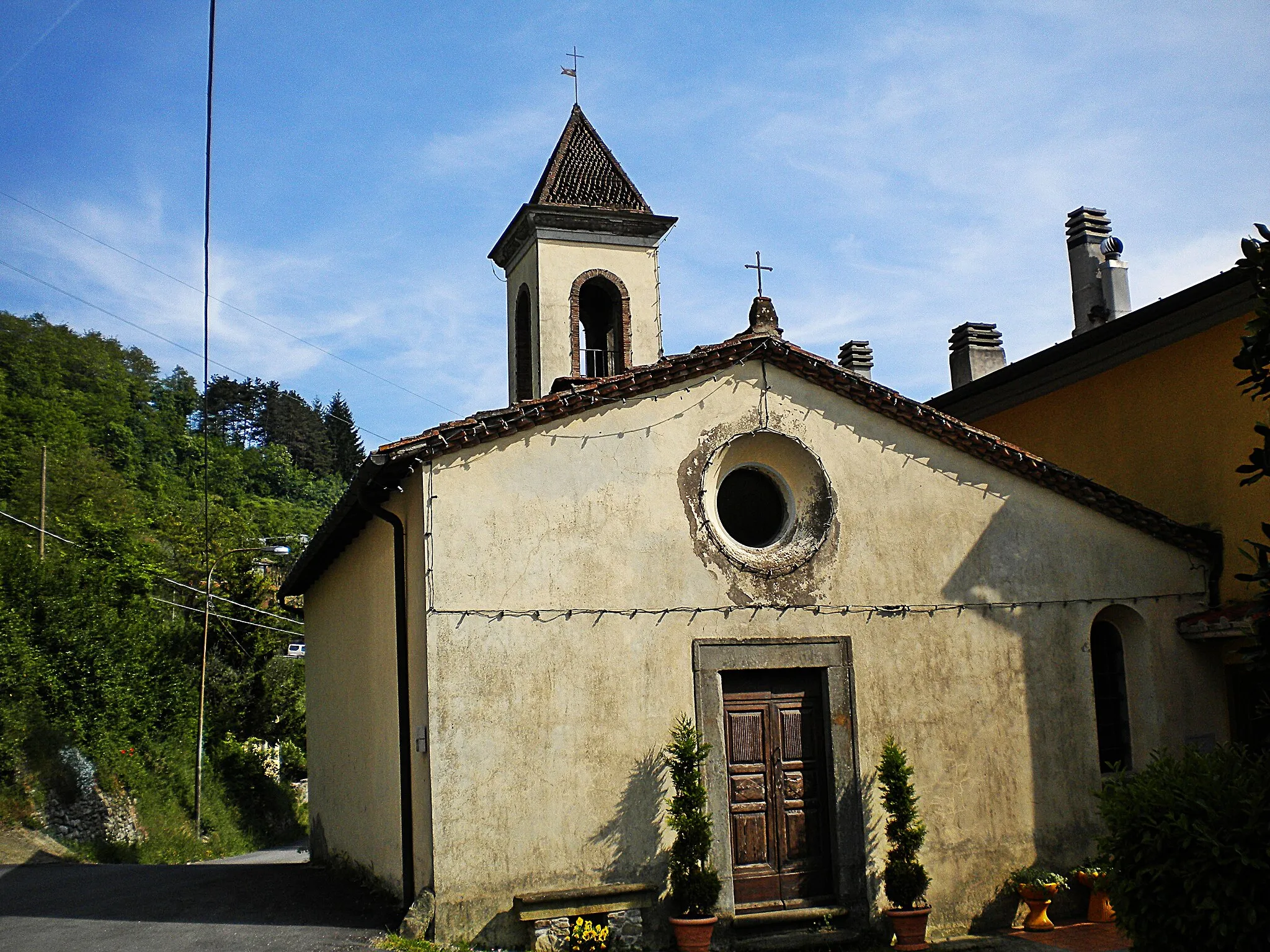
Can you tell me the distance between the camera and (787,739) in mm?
11367

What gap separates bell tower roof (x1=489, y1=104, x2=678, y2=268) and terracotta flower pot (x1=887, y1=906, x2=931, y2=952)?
10.1m

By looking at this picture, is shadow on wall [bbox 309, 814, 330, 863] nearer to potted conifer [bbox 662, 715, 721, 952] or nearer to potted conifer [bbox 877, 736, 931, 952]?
potted conifer [bbox 662, 715, 721, 952]

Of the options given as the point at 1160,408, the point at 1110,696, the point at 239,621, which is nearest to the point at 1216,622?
the point at 1110,696

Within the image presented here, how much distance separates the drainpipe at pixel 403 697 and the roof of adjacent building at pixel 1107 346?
9.03 m

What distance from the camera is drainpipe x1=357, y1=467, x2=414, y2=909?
1038 centimetres

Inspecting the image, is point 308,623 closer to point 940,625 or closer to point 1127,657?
point 940,625

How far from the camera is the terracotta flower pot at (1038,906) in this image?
11492 mm

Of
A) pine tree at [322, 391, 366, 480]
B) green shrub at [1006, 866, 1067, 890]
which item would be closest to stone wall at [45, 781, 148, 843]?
green shrub at [1006, 866, 1067, 890]

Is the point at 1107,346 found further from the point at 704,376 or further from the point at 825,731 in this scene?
the point at 825,731

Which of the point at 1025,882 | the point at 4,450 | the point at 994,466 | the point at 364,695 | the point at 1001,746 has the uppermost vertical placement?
the point at 4,450

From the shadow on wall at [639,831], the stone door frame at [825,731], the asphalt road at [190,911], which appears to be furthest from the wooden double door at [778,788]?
the asphalt road at [190,911]

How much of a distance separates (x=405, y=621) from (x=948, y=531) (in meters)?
5.91

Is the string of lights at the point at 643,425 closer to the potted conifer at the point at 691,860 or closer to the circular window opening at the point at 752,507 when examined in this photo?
the circular window opening at the point at 752,507

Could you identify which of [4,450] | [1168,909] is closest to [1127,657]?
[1168,909]
